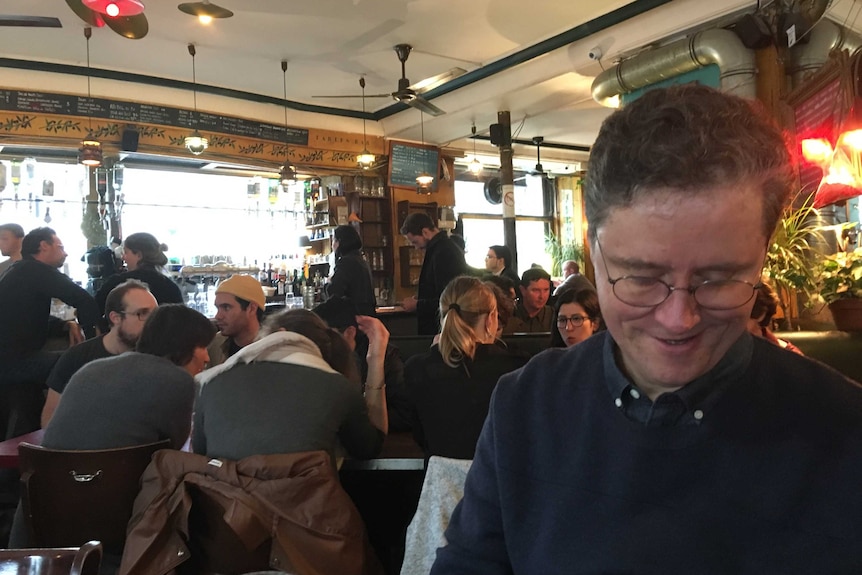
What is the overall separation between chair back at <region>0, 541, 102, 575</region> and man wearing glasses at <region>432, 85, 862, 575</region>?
815mm

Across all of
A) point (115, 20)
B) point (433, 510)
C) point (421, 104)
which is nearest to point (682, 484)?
point (433, 510)

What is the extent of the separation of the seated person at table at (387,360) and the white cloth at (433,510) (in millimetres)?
545

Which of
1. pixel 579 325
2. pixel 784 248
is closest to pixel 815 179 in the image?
pixel 784 248

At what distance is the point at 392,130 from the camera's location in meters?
9.00

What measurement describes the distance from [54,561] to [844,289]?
3578mm

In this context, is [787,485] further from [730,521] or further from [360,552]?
[360,552]

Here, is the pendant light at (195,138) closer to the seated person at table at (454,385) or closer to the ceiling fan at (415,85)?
the ceiling fan at (415,85)

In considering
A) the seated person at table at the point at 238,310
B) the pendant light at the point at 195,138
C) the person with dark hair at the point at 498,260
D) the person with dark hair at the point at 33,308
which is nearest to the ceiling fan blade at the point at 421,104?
the person with dark hair at the point at 498,260

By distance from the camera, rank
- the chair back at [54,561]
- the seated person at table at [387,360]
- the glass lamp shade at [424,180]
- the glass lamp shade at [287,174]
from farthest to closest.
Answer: the glass lamp shade at [424,180] → the glass lamp shade at [287,174] → the seated person at table at [387,360] → the chair back at [54,561]

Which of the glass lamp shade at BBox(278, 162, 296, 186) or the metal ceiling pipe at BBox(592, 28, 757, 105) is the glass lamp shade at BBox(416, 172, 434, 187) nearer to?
the glass lamp shade at BBox(278, 162, 296, 186)

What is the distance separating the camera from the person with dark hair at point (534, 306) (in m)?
4.69

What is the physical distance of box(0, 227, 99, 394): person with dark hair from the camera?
4.13m

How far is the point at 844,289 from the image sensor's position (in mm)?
3404

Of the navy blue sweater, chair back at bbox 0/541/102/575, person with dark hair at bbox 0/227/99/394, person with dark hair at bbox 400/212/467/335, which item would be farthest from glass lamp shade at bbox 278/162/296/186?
the navy blue sweater
